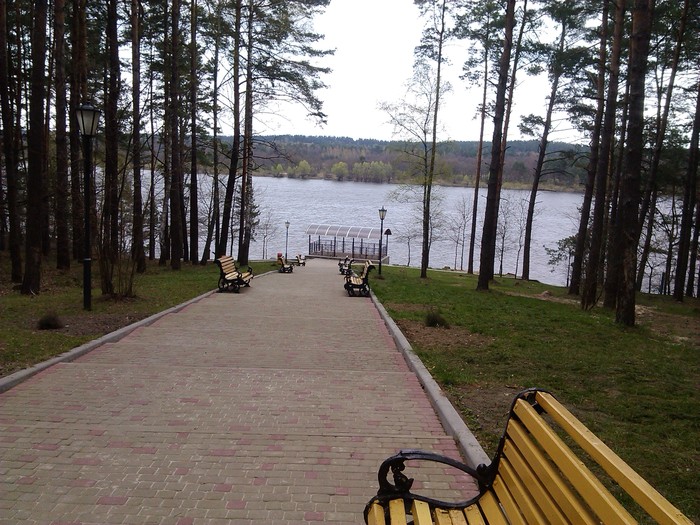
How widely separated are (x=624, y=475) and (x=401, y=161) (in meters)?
21.8

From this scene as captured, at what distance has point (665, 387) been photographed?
5.35m

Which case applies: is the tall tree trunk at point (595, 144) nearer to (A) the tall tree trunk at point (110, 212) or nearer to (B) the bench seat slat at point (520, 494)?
(A) the tall tree trunk at point (110, 212)

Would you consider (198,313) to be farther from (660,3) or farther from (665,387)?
(660,3)

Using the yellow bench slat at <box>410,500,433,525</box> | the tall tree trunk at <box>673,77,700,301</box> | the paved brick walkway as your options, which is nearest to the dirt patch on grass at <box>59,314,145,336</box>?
the paved brick walkway

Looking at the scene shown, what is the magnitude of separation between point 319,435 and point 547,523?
87.8 inches

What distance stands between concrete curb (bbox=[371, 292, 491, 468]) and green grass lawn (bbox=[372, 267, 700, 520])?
0.12 metres

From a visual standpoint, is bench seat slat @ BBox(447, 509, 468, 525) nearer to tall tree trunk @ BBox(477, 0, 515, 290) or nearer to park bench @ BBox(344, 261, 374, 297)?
park bench @ BBox(344, 261, 374, 297)

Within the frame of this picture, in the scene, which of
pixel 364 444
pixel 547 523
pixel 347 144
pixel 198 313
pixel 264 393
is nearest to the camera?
pixel 547 523

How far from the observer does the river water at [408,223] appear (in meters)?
46.4

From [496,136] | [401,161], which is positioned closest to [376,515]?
[496,136]

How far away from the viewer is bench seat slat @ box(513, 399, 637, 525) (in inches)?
56.4

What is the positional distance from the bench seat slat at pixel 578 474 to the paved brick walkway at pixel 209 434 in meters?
1.13

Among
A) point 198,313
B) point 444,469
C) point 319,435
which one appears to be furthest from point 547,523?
point 198,313

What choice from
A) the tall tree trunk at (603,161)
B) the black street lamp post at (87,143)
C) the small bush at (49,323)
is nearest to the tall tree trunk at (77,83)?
the black street lamp post at (87,143)
